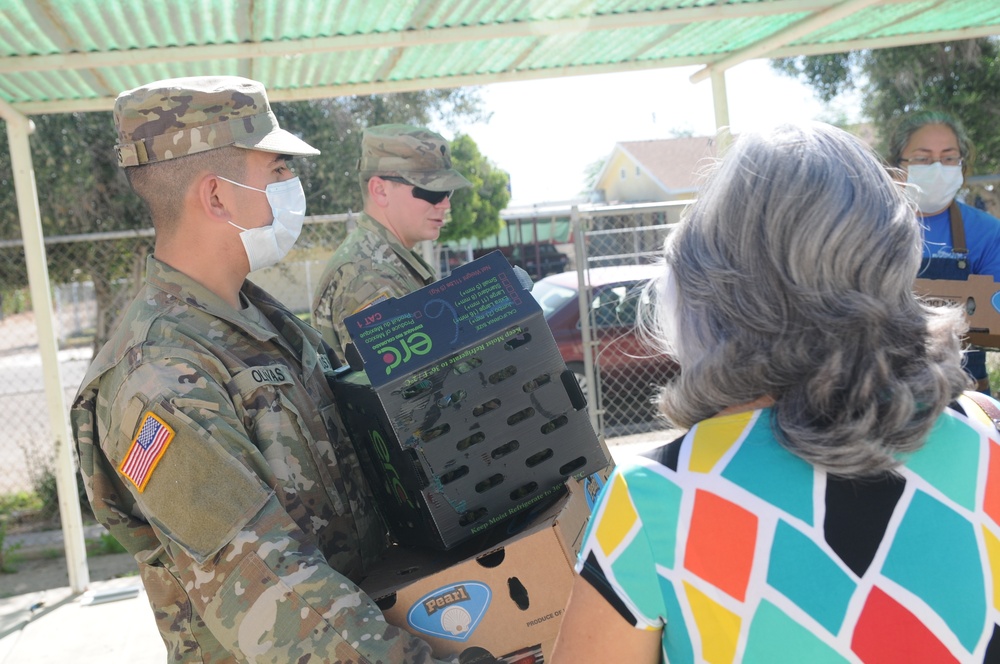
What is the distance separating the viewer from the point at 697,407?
123 cm

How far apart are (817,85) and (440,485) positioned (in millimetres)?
12555

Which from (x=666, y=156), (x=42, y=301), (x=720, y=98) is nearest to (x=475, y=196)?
(x=720, y=98)

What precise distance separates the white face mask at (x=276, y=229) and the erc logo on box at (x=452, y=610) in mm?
900

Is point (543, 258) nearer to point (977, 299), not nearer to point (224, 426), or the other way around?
point (977, 299)

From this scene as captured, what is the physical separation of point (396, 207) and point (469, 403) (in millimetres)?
1982

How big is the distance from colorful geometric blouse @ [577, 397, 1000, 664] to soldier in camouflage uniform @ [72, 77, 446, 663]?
601 mm

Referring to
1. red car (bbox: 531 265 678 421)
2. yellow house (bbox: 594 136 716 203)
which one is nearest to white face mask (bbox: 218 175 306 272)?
red car (bbox: 531 265 678 421)

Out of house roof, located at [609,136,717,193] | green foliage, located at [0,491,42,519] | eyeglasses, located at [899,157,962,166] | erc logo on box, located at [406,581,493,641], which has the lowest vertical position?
green foliage, located at [0,491,42,519]

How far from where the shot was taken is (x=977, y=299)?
10.5 ft

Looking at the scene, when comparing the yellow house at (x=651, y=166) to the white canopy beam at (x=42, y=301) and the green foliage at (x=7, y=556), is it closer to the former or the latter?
the green foliage at (x=7, y=556)

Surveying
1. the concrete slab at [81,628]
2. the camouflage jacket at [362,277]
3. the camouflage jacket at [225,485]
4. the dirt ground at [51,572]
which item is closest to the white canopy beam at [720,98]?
the camouflage jacket at [362,277]

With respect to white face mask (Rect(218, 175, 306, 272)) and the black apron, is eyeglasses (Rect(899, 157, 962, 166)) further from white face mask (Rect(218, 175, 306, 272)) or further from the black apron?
white face mask (Rect(218, 175, 306, 272))

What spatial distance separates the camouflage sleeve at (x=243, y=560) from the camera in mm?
1534

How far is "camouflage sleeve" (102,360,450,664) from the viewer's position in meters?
1.53
